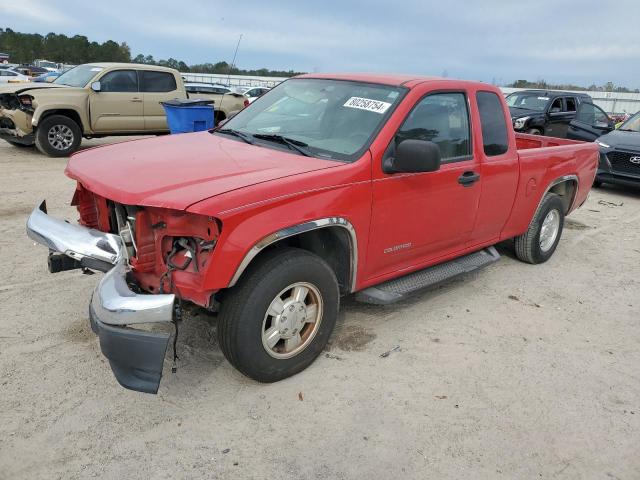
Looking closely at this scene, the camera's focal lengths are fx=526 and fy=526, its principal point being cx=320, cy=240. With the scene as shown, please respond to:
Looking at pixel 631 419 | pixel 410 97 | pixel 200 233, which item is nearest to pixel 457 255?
pixel 410 97

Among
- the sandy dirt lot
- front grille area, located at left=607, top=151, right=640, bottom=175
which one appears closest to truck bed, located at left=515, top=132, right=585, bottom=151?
the sandy dirt lot

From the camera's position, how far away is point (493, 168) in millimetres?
4441

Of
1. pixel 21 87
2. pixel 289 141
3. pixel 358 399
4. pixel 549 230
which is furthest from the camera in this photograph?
pixel 21 87

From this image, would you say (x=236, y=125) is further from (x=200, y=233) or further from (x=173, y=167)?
(x=200, y=233)

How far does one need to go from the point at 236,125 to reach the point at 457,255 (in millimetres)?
2165

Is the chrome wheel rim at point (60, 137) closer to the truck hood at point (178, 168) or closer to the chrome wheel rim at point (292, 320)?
the truck hood at point (178, 168)

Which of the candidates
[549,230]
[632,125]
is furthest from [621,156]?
[549,230]

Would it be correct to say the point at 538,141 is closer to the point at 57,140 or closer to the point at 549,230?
the point at 549,230

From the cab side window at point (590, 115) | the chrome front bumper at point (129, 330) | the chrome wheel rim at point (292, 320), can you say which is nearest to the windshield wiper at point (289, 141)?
the chrome wheel rim at point (292, 320)

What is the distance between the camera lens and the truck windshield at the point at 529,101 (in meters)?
13.9

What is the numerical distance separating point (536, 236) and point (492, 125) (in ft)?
5.23

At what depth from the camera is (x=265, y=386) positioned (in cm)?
326

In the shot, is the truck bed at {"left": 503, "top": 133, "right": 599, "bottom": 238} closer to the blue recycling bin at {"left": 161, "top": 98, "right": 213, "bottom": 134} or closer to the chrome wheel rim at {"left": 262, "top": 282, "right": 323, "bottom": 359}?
the chrome wheel rim at {"left": 262, "top": 282, "right": 323, "bottom": 359}

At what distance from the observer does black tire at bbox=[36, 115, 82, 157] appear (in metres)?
10.2
